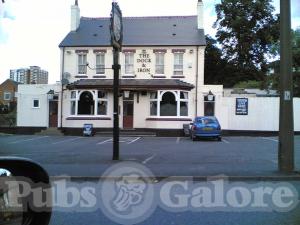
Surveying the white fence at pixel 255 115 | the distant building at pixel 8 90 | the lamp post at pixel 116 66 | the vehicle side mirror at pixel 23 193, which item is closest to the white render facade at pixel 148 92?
the white fence at pixel 255 115

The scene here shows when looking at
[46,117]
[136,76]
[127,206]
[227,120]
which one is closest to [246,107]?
[227,120]

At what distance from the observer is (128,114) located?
39969mm

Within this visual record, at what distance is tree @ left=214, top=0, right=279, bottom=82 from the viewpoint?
174 feet

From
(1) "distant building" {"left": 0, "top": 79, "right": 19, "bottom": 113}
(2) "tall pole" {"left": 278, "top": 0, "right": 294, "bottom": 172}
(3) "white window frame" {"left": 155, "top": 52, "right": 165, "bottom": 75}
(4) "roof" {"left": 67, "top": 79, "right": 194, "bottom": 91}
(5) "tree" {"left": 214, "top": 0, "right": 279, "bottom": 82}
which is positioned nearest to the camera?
(2) "tall pole" {"left": 278, "top": 0, "right": 294, "bottom": 172}

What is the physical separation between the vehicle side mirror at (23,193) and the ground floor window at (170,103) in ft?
113

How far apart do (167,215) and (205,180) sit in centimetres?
458

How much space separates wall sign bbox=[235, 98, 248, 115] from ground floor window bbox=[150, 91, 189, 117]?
3.85 meters

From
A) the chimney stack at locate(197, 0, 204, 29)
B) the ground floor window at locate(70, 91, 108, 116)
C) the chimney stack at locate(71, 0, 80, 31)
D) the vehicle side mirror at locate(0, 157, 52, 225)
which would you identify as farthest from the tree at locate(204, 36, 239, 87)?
the vehicle side mirror at locate(0, 157, 52, 225)

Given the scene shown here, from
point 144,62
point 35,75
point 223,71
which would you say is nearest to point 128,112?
point 144,62

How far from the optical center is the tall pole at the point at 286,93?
13.2 m

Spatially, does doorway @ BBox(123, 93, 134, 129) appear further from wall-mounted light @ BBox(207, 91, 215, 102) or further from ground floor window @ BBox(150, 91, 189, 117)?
wall-mounted light @ BBox(207, 91, 215, 102)

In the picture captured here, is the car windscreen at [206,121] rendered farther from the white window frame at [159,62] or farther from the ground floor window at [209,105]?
the white window frame at [159,62]

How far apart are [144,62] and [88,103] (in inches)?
218

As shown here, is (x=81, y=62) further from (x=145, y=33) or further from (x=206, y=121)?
(x=206, y=121)
